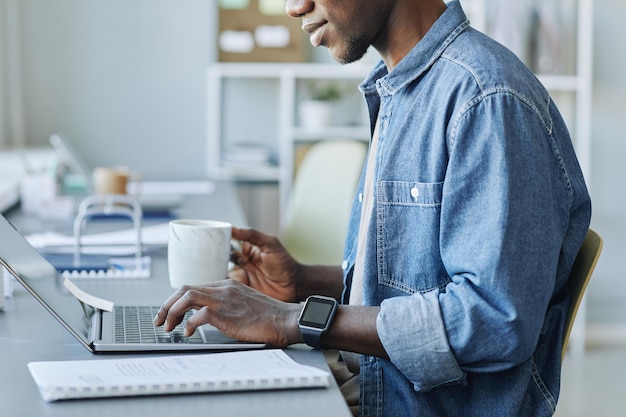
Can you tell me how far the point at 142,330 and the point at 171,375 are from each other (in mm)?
222

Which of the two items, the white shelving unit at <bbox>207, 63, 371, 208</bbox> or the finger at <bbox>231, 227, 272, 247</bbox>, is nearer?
the finger at <bbox>231, 227, 272, 247</bbox>

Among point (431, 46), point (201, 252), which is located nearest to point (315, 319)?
point (201, 252)

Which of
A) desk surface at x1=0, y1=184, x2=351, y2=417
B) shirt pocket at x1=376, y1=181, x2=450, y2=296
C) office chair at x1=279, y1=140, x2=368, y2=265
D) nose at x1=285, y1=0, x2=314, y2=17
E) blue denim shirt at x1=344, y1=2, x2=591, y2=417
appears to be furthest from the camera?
office chair at x1=279, y1=140, x2=368, y2=265

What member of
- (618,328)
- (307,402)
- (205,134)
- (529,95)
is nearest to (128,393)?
(307,402)

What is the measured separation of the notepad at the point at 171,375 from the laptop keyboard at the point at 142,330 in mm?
74

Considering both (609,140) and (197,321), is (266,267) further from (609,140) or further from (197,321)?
(609,140)

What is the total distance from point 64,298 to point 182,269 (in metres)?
0.26

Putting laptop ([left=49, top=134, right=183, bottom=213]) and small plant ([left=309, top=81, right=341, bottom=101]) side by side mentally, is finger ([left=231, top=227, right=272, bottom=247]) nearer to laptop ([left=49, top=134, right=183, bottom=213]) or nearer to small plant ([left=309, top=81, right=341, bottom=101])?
laptop ([left=49, top=134, right=183, bottom=213])

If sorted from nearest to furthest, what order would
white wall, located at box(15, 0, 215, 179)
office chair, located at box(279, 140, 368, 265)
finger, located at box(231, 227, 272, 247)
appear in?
finger, located at box(231, 227, 272, 247) < office chair, located at box(279, 140, 368, 265) < white wall, located at box(15, 0, 215, 179)

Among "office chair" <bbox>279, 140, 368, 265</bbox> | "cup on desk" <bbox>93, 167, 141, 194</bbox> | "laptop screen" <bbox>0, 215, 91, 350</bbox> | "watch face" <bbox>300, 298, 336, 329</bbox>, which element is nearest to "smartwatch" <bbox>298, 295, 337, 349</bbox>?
"watch face" <bbox>300, 298, 336, 329</bbox>

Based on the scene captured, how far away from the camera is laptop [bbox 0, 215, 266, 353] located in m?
1.12

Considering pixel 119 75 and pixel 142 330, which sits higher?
pixel 119 75

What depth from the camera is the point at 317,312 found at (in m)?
1.17

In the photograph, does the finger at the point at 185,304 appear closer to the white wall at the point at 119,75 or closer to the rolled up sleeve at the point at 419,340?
the rolled up sleeve at the point at 419,340
